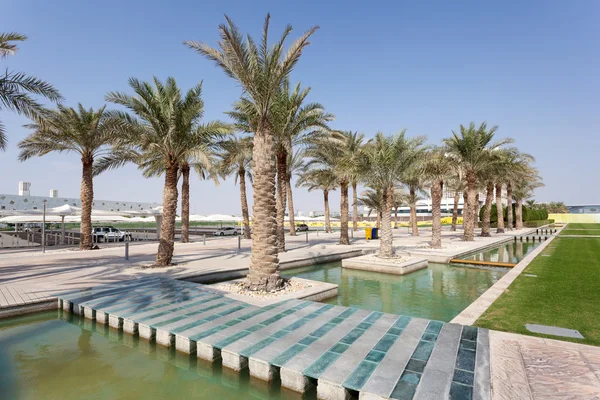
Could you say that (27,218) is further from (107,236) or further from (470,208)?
(470,208)

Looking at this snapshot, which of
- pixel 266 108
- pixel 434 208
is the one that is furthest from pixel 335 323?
pixel 434 208

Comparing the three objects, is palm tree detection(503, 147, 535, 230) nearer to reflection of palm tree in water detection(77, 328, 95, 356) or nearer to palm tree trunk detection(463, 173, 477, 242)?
palm tree trunk detection(463, 173, 477, 242)

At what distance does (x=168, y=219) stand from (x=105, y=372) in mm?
9031

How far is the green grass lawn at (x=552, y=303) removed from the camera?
21.5 ft

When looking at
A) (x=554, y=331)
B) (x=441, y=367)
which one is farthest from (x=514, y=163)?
(x=441, y=367)

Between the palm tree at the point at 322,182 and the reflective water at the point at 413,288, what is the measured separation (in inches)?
572

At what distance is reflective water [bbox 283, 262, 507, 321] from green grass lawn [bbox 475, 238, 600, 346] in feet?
4.21

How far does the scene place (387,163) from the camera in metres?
16.5

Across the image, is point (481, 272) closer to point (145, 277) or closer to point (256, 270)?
point (256, 270)

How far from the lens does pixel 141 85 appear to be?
1364 centimetres

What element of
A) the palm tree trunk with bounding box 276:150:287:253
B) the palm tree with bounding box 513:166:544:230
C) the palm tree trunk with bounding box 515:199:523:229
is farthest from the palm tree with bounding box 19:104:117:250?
the palm tree trunk with bounding box 515:199:523:229

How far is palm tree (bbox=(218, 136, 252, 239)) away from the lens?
60.1 ft

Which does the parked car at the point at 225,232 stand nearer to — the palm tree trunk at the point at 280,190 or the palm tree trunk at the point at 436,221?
the palm tree trunk at the point at 280,190

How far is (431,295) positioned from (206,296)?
734cm
